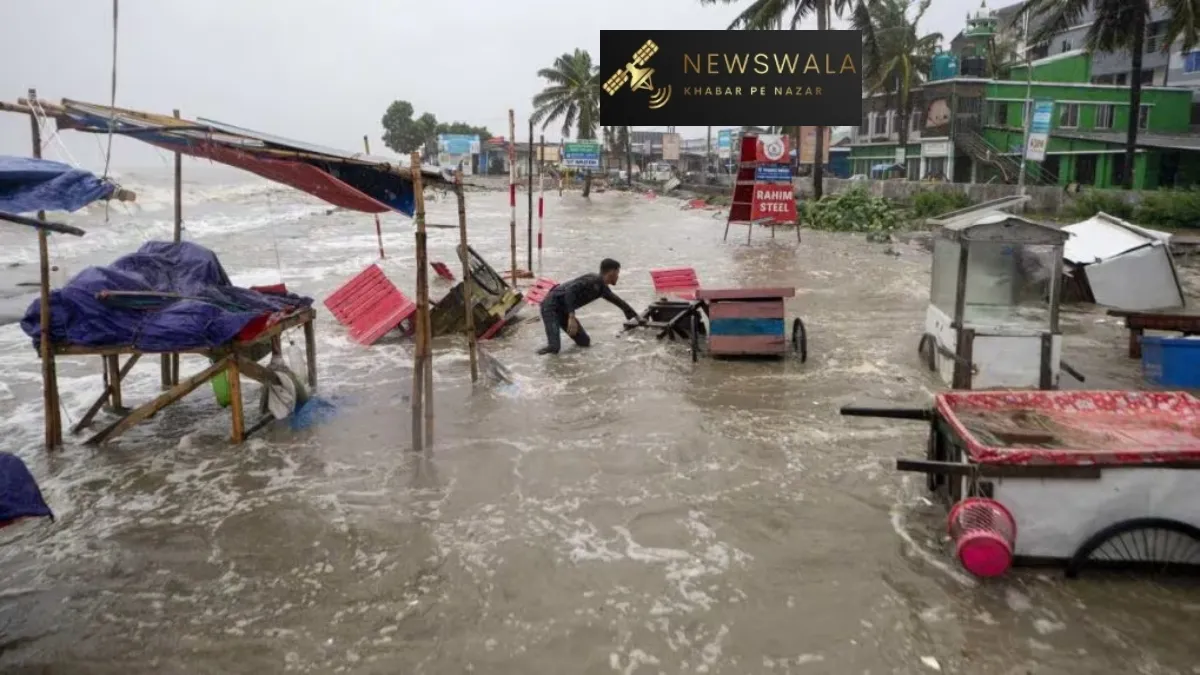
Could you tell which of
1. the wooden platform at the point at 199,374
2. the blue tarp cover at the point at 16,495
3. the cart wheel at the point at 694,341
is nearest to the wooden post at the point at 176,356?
the wooden platform at the point at 199,374

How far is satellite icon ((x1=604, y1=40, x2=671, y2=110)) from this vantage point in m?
14.5

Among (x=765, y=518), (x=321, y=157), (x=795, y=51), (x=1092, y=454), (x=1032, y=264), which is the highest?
(x=795, y=51)

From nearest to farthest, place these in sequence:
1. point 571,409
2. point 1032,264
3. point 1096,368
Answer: point 1032,264, point 571,409, point 1096,368

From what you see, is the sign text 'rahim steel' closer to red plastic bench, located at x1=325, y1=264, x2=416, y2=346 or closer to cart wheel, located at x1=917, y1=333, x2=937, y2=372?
red plastic bench, located at x1=325, y1=264, x2=416, y2=346

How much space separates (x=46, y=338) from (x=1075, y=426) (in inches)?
301

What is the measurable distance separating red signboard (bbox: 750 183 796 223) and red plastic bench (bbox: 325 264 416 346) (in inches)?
518

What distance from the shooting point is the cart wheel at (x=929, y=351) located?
917 cm

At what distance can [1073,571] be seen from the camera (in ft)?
14.7

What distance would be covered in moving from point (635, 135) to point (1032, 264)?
3546 inches

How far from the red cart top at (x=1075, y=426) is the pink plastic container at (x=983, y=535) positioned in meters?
0.25

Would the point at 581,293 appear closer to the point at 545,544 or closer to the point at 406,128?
the point at 545,544

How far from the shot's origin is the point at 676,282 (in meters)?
13.6

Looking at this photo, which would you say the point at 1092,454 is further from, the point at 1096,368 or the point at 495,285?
the point at 495,285

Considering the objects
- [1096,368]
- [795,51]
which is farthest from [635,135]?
[1096,368]
